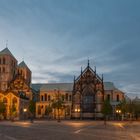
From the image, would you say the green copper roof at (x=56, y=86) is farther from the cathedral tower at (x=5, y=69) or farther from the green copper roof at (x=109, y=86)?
the cathedral tower at (x=5, y=69)

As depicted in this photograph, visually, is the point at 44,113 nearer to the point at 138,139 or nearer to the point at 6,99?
the point at 6,99

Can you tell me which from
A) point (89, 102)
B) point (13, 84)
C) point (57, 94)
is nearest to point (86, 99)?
point (89, 102)

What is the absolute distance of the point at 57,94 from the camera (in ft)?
434

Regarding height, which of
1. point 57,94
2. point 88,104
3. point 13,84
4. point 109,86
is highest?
point 13,84

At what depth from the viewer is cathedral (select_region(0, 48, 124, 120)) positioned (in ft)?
398

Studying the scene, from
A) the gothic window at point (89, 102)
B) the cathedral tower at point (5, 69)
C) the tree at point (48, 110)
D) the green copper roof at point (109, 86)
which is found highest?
the cathedral tower at point (5, 69)

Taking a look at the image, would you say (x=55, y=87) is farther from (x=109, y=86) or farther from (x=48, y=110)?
(x=109, y=86)

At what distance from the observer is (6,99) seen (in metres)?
121

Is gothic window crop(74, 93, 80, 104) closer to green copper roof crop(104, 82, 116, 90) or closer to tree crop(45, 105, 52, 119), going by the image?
tree crop(45, 105, 52, 119)

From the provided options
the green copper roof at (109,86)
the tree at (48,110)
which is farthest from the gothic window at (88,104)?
the tree at (48,110)

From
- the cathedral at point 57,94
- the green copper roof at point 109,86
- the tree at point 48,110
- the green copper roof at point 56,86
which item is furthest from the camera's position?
the green copper roof at point 56,86

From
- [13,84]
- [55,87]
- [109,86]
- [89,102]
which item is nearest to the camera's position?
[89,102]

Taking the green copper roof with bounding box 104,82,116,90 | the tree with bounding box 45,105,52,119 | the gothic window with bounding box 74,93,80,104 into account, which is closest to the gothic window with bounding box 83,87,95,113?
the gothic window with bounding box 74,93,80,104

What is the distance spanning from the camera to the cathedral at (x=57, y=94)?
12138 centimetres
